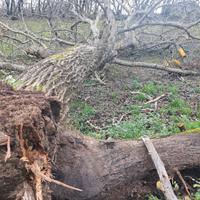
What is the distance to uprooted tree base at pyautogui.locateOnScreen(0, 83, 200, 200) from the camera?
261 cm

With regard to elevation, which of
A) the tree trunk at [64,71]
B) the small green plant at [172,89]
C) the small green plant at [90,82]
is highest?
the tree trunk at [64,71]

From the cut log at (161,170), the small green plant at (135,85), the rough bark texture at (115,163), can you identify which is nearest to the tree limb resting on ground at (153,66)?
the small green plant at (135,85)

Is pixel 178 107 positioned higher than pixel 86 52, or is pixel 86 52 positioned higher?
pixel 86 52

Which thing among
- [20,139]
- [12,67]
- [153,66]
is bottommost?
[153,66]

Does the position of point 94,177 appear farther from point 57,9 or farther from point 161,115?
point 57,9

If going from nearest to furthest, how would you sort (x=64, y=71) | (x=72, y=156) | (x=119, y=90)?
1. (x=72, y=156)
2. (x=64, y=71)
3. (x=119, y=90)

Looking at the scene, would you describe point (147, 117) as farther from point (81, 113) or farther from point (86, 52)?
point (86, 52)

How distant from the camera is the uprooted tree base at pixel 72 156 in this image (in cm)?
261

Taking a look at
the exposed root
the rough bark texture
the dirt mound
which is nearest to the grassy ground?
the rough bark texture

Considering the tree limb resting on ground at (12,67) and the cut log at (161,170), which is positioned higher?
the cut log at (161,170)

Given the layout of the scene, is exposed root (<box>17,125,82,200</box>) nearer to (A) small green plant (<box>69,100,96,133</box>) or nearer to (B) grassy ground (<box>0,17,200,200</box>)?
(B) grassy ground (<box>0,17,200,200</box>)

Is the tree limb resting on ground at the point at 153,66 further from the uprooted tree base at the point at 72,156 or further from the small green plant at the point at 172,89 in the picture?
the uprooted tree base at the point at 72,156

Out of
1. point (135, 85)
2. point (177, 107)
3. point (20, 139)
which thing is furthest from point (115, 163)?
point (135, 85)

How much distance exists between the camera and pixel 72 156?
3418 mm
